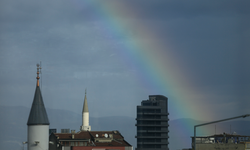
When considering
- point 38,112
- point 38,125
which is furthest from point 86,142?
point 38,125

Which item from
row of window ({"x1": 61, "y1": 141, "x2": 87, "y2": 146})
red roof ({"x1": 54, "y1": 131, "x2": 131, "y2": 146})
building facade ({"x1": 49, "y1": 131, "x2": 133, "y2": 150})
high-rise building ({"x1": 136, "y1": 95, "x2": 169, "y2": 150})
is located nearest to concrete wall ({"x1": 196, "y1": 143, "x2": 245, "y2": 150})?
building facade ({"x1": 49, "y1": 131, "x2": 133, "y2": 150})

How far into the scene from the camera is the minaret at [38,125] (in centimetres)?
7238

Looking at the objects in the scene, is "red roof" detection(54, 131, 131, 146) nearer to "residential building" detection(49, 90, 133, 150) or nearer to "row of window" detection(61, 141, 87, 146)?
"residential building" detection(49, 90, 133, 150)

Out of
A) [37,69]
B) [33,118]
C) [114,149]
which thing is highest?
[37,69]

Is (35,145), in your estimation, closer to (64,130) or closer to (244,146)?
(244,146)

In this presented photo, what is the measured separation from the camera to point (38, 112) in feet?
249

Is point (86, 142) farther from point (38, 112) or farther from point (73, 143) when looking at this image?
point (38, 112)

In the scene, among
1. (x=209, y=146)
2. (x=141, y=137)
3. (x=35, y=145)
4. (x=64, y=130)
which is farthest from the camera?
(x=141, y=137)

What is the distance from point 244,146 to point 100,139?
56.3 metres

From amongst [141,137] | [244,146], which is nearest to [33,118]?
[244,146]

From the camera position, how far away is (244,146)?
105 metres

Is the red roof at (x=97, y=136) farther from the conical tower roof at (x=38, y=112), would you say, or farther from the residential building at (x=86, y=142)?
the conical tower roof at (x=38, y=112)

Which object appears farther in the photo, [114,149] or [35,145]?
[114,149]

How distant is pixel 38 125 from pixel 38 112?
268 centimetres
